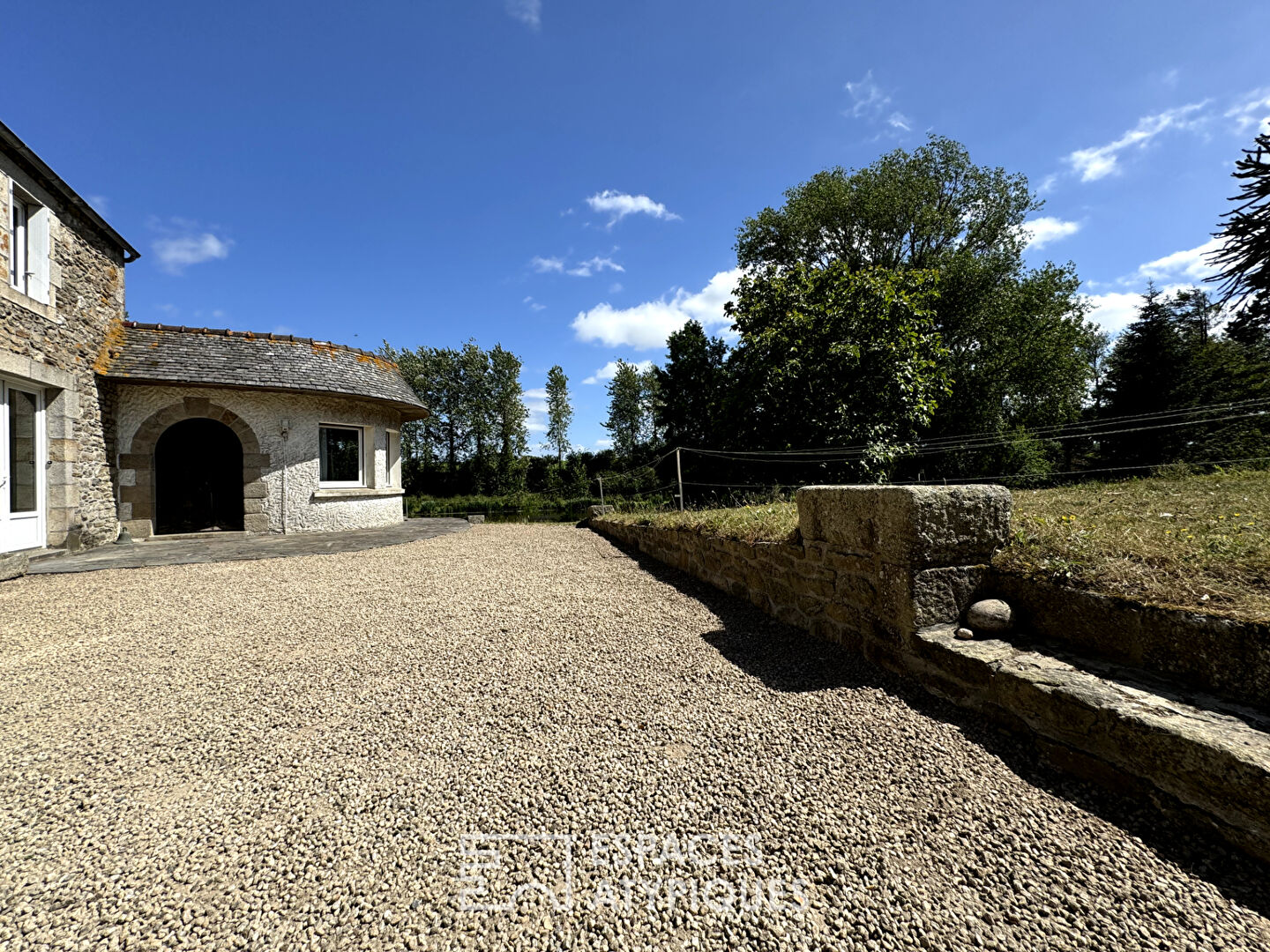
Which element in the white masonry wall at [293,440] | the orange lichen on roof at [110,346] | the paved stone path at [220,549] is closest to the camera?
the paved stone path at [220,549]

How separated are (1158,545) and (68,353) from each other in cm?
1257

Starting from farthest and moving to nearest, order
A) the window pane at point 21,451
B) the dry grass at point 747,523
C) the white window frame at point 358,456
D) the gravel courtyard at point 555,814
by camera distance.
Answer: the white window frame at point 358,456 < the window pane at point 21,451 < the dry grass at point 747,523 < the gravel courtyard at point 555,814

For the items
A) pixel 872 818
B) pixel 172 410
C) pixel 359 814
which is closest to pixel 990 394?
pixel 872 818

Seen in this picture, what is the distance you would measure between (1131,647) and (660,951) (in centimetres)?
224

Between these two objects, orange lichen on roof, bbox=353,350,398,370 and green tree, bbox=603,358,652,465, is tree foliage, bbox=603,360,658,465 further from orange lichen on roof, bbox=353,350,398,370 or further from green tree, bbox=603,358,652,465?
orange lichen on roof, bbox=353,350,398,370

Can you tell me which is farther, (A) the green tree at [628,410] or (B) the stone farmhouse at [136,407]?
(A) the green tree at [628,410]

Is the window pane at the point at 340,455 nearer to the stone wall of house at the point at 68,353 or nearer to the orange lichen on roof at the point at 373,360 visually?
the orange lichen on roof at the point at 373,360

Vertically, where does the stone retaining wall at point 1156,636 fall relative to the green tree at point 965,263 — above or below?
below

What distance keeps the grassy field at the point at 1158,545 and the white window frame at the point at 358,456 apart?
32.0ft

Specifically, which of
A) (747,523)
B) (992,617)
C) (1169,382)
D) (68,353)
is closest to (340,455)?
(68,353)

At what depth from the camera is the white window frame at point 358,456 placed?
33.3ft

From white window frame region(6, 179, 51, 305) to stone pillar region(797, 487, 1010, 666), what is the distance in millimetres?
10815

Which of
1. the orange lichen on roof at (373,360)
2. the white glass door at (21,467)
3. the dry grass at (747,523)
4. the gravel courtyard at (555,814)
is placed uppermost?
the orange lichen on roof at (373,360)

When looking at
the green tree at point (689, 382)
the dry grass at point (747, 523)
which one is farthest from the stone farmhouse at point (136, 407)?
the green tree at point (689, 382)
